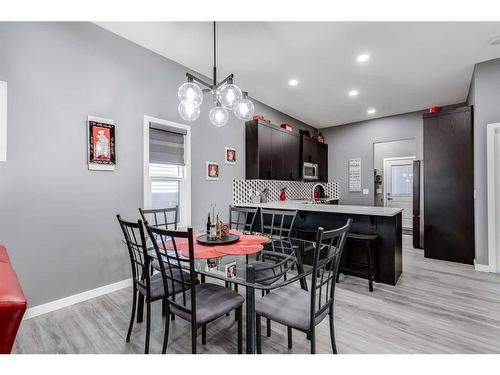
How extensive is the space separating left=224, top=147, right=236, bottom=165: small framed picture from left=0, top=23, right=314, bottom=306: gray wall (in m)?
1.27

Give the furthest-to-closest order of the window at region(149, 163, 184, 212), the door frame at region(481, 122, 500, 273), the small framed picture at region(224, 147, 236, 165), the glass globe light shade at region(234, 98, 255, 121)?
the small framed picture at region(224, 147, 236, 165), the door frame at region(481, 122, 500, 273), the window at region(149, 163, 184, 212), the glass globe light shade at region(234, 98, 255, 121)

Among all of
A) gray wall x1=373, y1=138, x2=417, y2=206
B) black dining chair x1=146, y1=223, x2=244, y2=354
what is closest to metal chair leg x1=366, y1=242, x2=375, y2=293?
black dining chair x1=146, y1=223, x2=244, y2=354

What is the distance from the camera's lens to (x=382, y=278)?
3037 millimetres

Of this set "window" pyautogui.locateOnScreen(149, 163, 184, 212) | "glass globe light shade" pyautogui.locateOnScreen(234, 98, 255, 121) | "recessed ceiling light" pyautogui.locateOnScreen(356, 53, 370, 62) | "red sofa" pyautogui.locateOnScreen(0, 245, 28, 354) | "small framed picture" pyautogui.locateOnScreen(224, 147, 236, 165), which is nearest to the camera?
"red sofa" pyautogui.locateOnScreen(0, 245, 28, 354)

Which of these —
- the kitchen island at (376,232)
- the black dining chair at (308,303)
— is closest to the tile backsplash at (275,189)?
the kitchen island at (376,232)

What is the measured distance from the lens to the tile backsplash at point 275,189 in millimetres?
4449

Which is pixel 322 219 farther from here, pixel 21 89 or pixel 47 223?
pixel 21 89

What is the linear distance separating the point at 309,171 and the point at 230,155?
7.70 feet

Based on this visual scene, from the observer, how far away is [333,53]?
3.09 m

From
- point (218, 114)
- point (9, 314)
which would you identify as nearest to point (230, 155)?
point (218, 114)

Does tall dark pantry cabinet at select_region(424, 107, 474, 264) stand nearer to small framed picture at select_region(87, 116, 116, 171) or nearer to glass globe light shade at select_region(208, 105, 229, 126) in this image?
glass globe light shade at select_region(208, 105, 229, 126)

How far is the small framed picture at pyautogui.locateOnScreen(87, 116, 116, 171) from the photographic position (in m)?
2.59

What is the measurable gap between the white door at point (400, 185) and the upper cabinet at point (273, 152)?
2.17 m

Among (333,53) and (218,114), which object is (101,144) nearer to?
(218,114)
